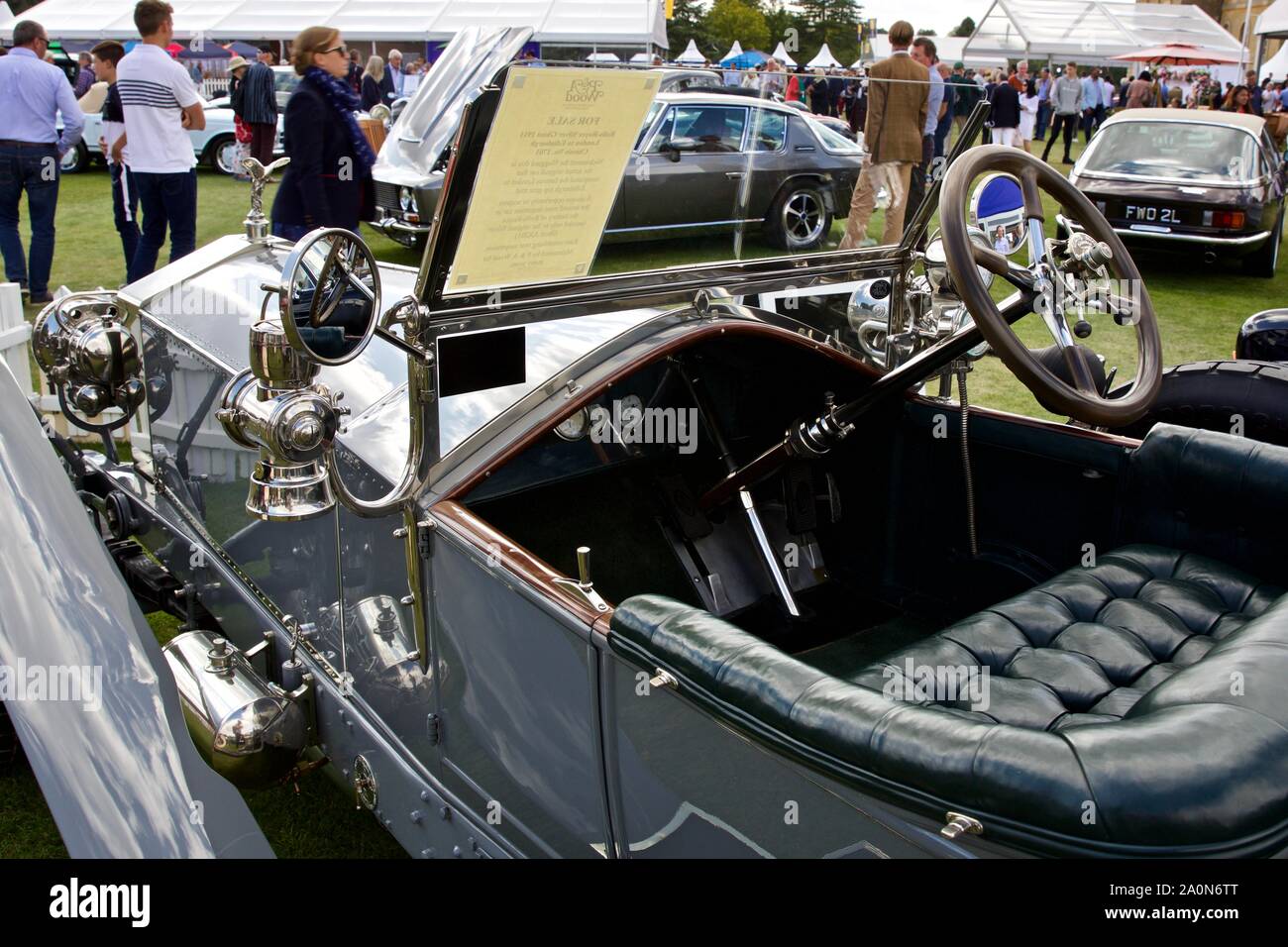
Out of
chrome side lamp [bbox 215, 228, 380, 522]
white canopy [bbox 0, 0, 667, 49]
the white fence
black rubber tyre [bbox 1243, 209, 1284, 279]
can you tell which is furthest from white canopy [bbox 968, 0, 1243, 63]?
chrome side lamp [bbox 215, 228, 380, 522]

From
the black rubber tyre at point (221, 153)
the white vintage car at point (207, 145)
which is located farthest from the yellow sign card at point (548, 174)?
the black rubber tyre at point (221, 153)

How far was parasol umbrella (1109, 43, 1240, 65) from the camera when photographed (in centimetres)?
2514

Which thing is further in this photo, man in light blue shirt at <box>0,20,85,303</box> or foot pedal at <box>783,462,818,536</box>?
man in light blue shirt at <box>0,20,85,303</box>

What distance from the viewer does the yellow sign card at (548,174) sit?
1.87 metres

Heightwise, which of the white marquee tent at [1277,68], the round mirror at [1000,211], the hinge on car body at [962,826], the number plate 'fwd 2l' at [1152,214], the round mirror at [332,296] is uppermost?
the white marquee tent at [1277,68]

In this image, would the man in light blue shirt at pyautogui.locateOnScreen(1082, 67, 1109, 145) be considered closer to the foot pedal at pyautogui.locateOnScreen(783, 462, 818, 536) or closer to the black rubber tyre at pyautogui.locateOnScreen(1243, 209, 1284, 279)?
the black rubber tyre at pyautogui.locateOnScreen(1243, 209, 1284, 279)

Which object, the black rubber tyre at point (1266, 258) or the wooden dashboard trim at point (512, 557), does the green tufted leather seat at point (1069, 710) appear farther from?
the black rubber tyre at point (1266, 258)

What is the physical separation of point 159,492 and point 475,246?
1563 millimetres

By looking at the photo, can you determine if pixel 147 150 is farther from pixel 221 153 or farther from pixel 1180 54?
pixel 1180 54

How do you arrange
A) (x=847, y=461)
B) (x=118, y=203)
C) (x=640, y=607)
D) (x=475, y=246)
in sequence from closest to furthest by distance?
(x=640, y=607), (x=475, y=246), (x=847, y=461), (x=118, y=203)

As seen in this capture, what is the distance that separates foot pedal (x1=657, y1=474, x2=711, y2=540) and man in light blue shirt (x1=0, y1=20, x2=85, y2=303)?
5.48 metres

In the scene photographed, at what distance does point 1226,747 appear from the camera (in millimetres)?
1256
